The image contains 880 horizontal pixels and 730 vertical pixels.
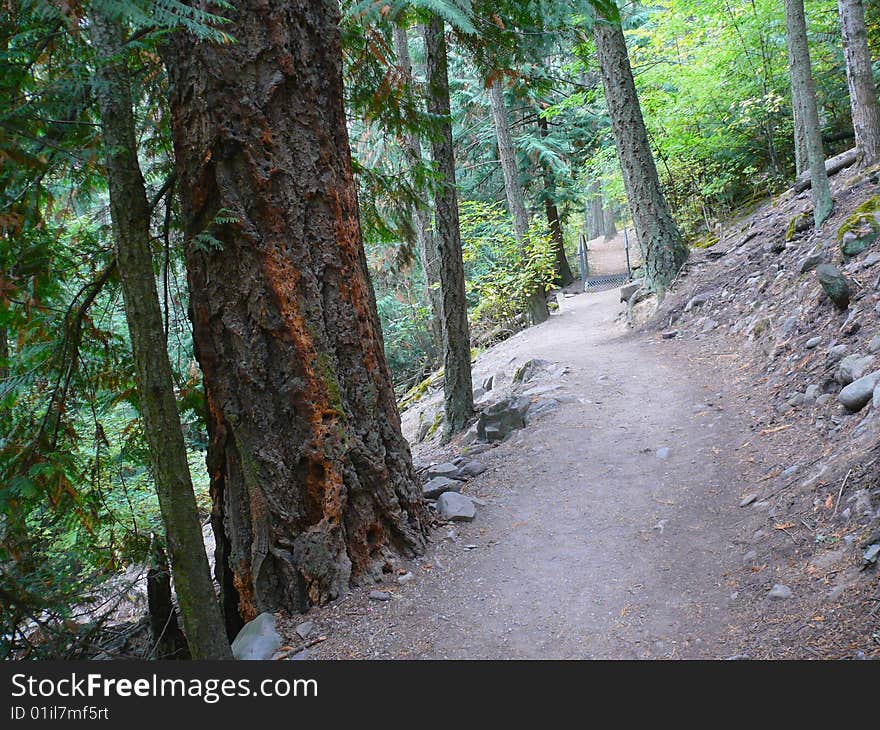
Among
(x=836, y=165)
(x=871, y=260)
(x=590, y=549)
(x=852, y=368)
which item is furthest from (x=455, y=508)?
(x=836, y=165)

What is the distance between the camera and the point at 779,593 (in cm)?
351

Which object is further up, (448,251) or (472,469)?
(448,251)

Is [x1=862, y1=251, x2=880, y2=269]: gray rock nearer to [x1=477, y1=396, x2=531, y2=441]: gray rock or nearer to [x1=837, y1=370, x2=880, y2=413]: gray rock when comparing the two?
[x1=837, y1=370, x2=880, y2=413]: gray rock

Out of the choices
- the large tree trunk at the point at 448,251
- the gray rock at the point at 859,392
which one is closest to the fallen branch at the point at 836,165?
the large tree trunk at the point at 448,251

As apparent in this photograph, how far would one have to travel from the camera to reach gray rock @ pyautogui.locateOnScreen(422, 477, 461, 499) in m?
5.91

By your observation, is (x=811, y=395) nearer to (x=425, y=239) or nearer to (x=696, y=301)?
(x=696, y=301)

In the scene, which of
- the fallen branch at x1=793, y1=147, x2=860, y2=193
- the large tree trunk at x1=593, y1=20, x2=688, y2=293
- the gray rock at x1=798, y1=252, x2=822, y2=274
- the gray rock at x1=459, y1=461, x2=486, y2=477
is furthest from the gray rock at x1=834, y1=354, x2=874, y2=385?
the large tree trunk at x1=593, y1=20, x2=688, y2=293

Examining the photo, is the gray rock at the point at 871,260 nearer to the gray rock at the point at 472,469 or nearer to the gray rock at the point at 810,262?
the gray rock at the point at 810,262

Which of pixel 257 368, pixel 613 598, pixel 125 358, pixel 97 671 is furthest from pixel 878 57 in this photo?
pixel 97 671

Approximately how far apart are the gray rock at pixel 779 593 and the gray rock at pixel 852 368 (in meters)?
2.07

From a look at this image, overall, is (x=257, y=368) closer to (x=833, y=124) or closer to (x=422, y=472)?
(x=422, y=472)

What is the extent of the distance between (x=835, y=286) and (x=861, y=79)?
4.49 metres

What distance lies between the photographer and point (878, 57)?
1021 centimetres

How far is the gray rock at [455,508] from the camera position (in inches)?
214
